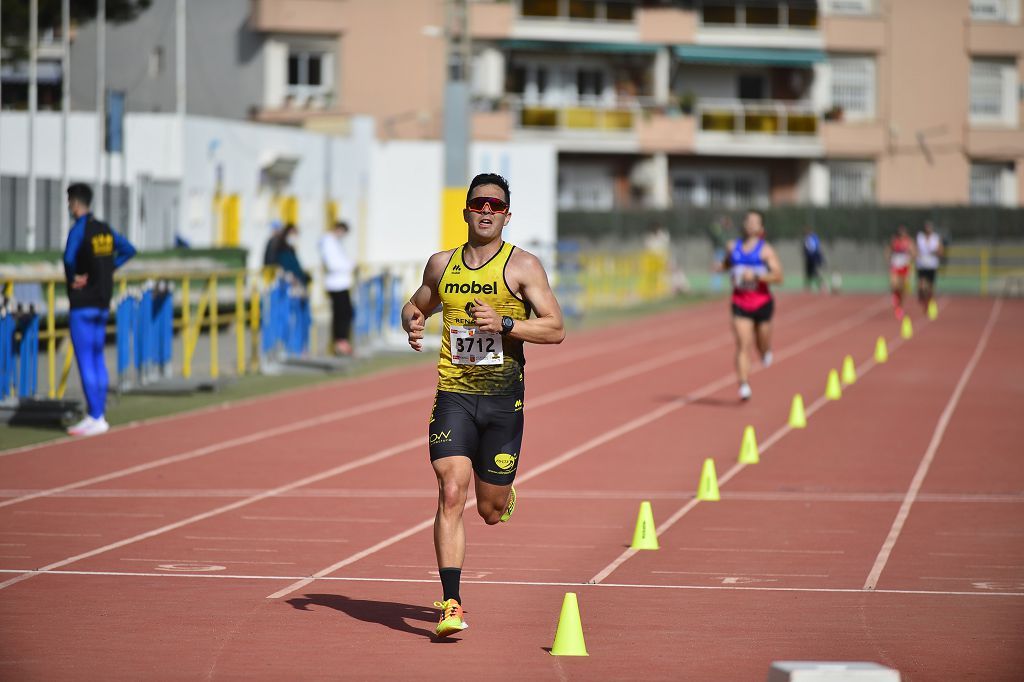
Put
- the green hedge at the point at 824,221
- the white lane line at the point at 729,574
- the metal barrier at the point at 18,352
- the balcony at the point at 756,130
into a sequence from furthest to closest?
the balcony at the point at 756,130
the green hedge at the point at 824,221
the metal barrier at the point at 18,352
the white lane line at the point at 729,574

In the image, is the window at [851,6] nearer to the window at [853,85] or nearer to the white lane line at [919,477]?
the window at [853,85]

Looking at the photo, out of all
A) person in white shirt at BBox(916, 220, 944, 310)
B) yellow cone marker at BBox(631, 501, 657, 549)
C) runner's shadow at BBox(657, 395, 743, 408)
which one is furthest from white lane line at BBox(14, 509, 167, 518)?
person in white shirt at BBox(916, 220, 944, 310)

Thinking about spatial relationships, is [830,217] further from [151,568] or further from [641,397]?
[151,568]

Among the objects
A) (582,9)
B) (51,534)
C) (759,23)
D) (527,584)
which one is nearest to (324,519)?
(51,534)

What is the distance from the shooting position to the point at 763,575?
34.8ft

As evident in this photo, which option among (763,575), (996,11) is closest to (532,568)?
(763,575)

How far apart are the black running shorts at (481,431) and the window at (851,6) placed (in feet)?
210

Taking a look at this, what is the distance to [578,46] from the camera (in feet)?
216

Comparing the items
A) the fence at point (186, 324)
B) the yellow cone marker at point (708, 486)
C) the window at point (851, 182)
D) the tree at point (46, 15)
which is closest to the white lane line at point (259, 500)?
the yellow cone marker at point (708, 486)

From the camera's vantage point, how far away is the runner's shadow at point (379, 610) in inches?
350

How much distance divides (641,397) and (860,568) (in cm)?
1202

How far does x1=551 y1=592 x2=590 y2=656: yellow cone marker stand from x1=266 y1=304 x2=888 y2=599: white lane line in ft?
6.73

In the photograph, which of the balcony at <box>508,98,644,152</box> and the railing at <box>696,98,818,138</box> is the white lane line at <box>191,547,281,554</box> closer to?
the balcony at <box>508,98,644,152</box>

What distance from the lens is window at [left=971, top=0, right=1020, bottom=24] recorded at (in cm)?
7181
